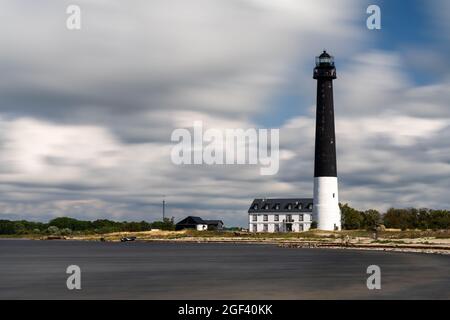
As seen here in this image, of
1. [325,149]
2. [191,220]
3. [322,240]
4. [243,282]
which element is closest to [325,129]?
[325,149]

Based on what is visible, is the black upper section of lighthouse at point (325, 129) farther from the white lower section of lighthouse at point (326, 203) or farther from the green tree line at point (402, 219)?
the green tree line at point (402, 219)

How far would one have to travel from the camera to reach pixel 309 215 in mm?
168000

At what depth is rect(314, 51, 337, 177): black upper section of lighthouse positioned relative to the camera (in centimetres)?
11731

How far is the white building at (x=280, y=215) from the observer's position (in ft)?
555

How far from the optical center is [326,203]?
119812 mm

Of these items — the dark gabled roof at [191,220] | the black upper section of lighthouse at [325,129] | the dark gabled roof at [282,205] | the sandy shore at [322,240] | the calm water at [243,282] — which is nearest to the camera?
the calm water at [243,282]

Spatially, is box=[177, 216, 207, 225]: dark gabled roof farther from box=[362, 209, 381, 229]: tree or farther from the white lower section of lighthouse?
the white lower section of lighthouse

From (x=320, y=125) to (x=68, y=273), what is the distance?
229ft

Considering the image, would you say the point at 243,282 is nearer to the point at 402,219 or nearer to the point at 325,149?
the point at 325,149

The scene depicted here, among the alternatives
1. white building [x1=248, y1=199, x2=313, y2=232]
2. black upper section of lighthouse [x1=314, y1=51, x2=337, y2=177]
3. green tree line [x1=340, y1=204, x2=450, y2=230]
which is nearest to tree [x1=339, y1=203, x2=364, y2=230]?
green tree line [x1=340, y1=204, x2=450, y2=230]

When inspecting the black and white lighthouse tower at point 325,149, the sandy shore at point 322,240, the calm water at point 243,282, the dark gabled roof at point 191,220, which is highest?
the black and white lighthouse tower at point 325,149

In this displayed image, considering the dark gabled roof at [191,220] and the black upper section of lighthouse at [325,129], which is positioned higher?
the black upper section of lighthouse at [325,129]

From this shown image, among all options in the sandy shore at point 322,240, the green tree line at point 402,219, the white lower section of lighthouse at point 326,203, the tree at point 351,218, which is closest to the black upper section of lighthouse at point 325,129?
the white lower section of lighthouse at point 326,203

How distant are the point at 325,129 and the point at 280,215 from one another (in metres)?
57.3
